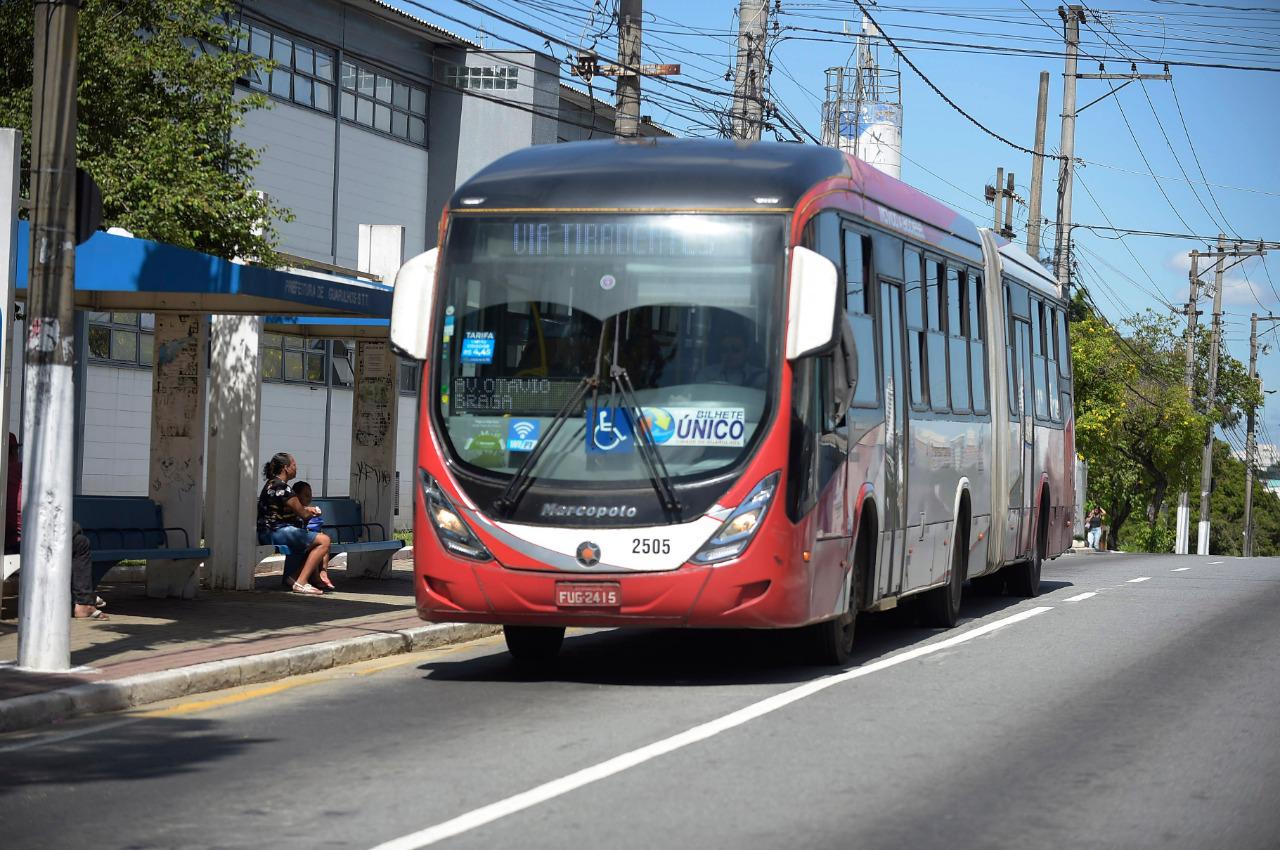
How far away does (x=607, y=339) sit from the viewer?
36.7 feet

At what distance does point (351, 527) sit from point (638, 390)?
28.5 ft

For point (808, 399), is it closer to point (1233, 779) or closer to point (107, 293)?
point (1233, 779)

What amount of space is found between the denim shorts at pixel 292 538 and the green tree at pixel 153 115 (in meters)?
3.39

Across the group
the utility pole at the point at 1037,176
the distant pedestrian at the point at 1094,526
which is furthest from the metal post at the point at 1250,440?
the utility pole at the point at 1037,176

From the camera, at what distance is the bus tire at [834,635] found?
40.9 ft

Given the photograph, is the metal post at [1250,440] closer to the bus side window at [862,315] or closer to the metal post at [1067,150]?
the metal post at [1067,150]

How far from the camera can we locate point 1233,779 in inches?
336

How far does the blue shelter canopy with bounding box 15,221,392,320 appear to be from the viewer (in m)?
13.5

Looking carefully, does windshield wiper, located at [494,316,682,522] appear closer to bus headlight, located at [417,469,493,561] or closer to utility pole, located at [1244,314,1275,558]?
bus headlight, located at [417,469,493,561]

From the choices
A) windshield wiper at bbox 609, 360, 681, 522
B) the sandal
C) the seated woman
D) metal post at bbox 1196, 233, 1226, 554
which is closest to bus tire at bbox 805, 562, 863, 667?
windshield wiper at bbox 609, 360, 681, 522

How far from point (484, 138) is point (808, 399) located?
95.4ft

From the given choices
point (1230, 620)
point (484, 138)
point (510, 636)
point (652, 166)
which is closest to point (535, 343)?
point (652, 166)

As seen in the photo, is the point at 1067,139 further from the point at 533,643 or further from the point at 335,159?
the point at 533,643

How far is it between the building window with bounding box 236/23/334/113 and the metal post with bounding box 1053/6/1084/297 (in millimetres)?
16484
